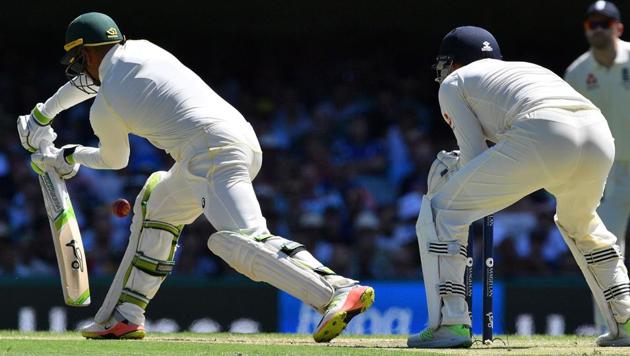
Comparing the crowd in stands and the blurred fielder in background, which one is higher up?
the blurred fielder in background

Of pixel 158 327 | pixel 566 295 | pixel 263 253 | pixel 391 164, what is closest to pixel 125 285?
pixel 263 253

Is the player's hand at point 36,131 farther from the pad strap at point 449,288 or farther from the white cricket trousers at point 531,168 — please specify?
the pad strap at point 449,288

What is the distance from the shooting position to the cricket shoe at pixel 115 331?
7090 mm

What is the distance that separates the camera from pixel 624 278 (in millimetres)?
6695

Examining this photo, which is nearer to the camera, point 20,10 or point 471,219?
point 471,219

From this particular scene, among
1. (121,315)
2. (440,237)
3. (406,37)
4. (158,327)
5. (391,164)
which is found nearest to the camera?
(440,237)

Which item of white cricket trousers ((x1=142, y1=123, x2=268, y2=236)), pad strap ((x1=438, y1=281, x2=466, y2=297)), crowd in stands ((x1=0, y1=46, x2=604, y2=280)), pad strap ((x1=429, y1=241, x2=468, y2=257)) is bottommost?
crowd in stands ((x1=0, y1=46, x2=604, y2=280))

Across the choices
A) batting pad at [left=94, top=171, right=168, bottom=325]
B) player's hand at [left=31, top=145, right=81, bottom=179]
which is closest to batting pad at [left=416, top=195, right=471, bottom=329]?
batting pad at [left=94, top=171, right=168, bottom=325]

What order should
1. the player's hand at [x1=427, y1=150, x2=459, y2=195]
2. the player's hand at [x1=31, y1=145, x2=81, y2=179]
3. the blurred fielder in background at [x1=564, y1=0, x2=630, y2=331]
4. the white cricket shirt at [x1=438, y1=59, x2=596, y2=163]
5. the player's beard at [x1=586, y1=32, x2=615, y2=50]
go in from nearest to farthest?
1. the white cricket shirt at [x1=438, y1=59, x2=596, y2=163]
2. the player's hand at [x1=427, y1=150, x2=459, y2=195]
3. the player's hand at [x1=31, y1=145, x2=81, y2=179]
4. the player's beard at [x1=586, y1=32, x2=615, y2=50]
5. the blurred fielder in background at [x1=564, y1=0, x2=630, y2=331]

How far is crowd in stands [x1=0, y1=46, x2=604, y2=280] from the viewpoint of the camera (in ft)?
42.1

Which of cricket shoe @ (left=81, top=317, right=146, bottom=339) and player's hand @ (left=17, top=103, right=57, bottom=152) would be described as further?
player's hand @ (left=17, top=103, right=57, bottom=152)

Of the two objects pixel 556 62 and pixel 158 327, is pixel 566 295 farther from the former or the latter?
pixel 556 62

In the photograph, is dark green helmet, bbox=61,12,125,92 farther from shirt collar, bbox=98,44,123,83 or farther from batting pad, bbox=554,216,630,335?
batting pad, bbox=554,216,630,335

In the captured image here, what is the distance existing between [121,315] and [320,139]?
740cm
